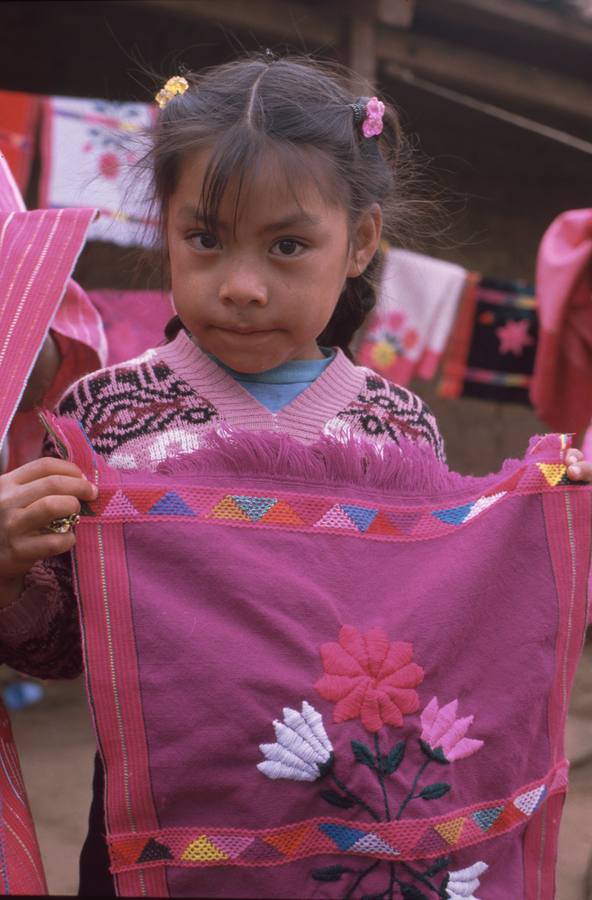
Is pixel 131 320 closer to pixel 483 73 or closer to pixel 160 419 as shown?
pixel 160 419

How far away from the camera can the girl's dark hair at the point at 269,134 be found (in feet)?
4.23

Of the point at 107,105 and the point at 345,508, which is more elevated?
the point at 107,105

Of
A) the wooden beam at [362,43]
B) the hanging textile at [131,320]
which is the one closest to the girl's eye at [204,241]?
the hanging textile at [131,320]

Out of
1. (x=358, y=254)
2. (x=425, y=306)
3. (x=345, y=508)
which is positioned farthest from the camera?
(x=425, y=306)

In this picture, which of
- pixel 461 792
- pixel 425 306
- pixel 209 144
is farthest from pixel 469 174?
pixel 461 792

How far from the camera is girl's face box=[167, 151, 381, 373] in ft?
4.13

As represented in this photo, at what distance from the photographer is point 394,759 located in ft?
3.60

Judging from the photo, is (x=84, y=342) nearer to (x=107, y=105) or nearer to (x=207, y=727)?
(x=207, y=727)

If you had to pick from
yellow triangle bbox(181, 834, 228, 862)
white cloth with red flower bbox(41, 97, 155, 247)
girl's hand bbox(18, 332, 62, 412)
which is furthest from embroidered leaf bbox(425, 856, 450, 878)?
white cloth with red flower bbox(41, 97, 155, 247)

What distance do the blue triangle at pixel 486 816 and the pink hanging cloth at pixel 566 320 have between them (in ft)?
7.10

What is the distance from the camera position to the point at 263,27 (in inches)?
142

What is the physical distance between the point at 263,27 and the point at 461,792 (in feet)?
10.1

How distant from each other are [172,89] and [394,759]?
0.95m

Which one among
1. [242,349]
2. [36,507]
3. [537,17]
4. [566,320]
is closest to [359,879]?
[36,507]
